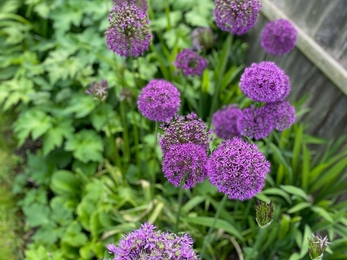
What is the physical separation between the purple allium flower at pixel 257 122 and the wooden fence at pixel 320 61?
5.19 feet

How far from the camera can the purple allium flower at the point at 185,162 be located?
1479 mm

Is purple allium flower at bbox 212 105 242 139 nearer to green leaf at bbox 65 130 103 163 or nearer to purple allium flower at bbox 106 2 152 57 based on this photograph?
purple allium flower at bbox 106 2 152 57

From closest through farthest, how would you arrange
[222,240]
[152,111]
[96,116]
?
[152,111] < [222,240] < [96,116]

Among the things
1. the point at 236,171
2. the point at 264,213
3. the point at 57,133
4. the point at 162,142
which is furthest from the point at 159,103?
the point at 57,133

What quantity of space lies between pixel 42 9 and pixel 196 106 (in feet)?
6.19

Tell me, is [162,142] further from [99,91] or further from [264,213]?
[99,91]

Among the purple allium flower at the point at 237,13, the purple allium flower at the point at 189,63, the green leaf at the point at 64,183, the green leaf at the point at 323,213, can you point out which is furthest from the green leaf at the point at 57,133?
the green leaf at the point at 323,213

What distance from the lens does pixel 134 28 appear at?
1.85 meters

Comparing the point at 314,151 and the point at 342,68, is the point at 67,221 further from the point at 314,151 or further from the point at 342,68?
the point at 342,68

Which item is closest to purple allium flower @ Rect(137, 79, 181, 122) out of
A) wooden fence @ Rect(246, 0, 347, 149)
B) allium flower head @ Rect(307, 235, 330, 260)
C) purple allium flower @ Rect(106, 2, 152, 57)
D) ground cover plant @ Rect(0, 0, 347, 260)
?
ground cover plant @ Rect(0, 0, 347, 260)

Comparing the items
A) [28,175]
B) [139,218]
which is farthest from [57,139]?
[139,218]

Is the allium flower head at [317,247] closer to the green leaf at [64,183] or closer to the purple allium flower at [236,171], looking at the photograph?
the purple allium flower at [236,171]

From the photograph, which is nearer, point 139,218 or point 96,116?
point 139,218

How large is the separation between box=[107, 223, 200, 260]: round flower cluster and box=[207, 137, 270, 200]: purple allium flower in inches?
13.1
